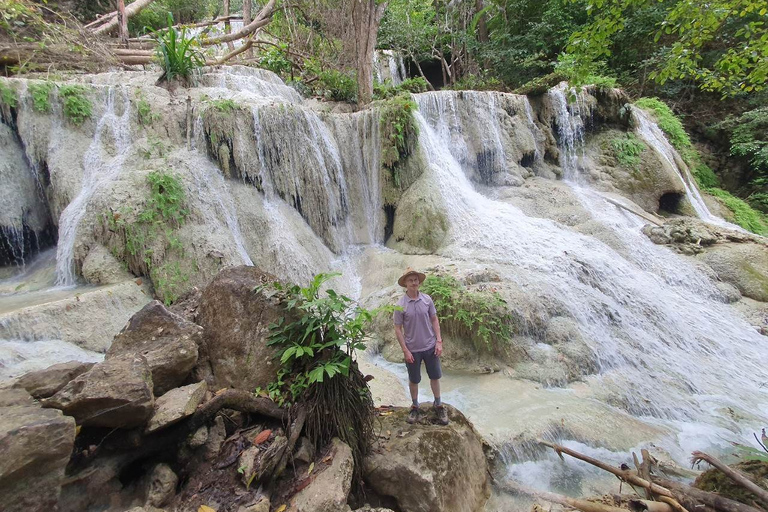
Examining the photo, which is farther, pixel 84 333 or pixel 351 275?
pixel 351 275

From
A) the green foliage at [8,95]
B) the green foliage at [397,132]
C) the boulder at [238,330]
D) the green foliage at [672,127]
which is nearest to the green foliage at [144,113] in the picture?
the green foliage at [8,95]

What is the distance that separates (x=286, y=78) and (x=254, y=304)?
12372mm

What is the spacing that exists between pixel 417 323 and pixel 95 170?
674 cm

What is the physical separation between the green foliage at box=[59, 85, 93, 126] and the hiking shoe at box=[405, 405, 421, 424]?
7909 millimetres

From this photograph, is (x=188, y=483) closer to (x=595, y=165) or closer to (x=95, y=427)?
(x=95, y=427)

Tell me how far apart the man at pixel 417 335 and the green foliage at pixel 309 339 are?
0.67m

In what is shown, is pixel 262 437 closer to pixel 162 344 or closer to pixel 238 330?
pixel 238 330

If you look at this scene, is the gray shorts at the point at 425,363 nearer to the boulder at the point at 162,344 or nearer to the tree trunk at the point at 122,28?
the boulder at the point at 162,344

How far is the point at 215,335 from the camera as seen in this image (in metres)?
3.30

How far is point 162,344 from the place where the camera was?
3.00 meters

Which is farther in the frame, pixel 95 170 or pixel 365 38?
pixel 365 38

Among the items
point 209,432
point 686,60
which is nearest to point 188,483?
point 209,432

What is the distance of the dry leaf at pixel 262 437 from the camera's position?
2631 mm

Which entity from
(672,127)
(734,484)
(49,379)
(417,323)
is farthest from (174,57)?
(672,127)
